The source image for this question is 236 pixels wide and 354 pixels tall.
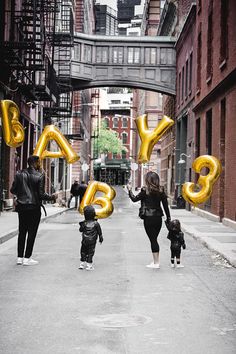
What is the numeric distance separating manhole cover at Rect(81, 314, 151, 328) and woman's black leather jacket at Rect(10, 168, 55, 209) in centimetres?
414

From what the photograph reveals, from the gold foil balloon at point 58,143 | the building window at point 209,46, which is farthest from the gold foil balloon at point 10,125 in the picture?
the building window at point 209,46

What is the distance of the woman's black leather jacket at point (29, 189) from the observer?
10391 mm

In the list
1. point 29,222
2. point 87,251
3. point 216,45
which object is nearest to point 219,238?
point 87,251

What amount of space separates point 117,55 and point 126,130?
9599 centimetres

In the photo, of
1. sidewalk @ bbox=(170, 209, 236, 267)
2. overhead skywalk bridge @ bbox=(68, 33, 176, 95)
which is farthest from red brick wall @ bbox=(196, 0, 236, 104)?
overhead skywalk bridge @ bbox=(68, 33, 176, 95)

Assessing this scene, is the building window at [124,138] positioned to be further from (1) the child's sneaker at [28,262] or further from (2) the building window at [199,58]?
(1) the child's sneaker at [28,262]

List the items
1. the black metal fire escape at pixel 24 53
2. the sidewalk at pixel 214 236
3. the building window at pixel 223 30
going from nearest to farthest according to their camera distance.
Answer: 1. the sidewalk at pixel 214 236
2. the black metal fire escape at pixel 24 53
3. the building window at pixel 223 30

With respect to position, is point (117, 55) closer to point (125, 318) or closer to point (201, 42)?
point (201, 42)

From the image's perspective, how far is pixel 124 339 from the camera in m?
5.61

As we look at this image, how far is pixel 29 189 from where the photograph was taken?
10.5 metres

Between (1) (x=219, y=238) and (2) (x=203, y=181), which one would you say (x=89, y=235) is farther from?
(1) (x=219, y=238)

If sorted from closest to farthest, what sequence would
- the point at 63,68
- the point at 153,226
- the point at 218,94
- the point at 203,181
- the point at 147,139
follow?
the point at 153,226, the point at 147,139, the point at 203,181, the point at 218,94, the point at 63,68

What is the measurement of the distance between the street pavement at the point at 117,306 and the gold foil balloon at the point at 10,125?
2.54m

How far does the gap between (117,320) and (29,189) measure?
455cm
